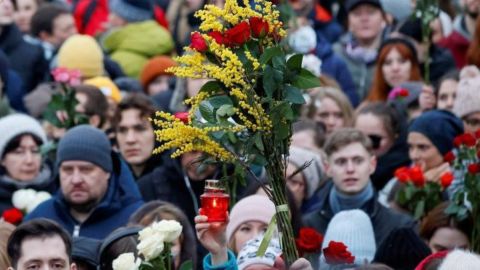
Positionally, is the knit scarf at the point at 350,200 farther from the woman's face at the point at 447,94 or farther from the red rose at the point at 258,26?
the red rose at the point at 258,26

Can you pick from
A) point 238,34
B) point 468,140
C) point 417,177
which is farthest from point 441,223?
point 238,34

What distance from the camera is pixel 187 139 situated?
7910 mm

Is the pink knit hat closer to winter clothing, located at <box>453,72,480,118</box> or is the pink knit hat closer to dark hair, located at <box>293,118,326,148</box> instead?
winter clothing, located at <box>453,72,480,118</box>

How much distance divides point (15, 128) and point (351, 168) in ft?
8.55

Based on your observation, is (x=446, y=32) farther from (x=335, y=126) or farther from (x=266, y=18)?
(x=266, y=18)

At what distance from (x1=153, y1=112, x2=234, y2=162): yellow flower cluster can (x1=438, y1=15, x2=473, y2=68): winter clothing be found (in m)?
7.69

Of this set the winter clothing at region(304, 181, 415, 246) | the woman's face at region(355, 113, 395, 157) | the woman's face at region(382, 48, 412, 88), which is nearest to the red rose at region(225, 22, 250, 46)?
the winter clothing at region(304, 181, 415, 246)

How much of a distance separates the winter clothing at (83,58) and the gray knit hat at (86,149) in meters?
3.88

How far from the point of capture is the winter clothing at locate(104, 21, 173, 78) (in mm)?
17156

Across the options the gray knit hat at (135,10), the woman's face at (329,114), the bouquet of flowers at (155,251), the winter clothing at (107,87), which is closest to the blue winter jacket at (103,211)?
the woman's face at (329,114)

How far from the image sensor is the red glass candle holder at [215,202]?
26.3 ft

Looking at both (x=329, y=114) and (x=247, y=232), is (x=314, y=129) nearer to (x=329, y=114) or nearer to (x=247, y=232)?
(x=329, y=114)

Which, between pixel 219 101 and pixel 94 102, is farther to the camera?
pixel 94 102

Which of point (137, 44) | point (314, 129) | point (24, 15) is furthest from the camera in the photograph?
point (24, 15)
